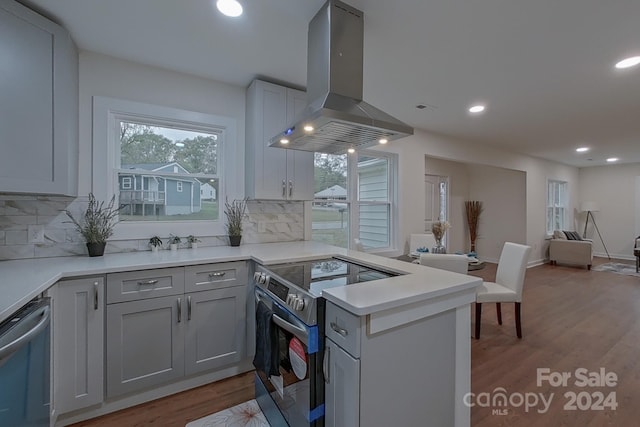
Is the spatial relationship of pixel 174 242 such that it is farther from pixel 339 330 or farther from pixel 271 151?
pixel 339 330

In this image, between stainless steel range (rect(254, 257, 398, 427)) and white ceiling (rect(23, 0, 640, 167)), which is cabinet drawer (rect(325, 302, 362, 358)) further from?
white ceiling (rect(23, 0, 640, 167))

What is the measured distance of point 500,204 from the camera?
6.79 meters

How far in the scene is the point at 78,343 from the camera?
1698mm

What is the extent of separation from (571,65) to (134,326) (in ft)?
12.5

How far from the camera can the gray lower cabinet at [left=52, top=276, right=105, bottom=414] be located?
164 cm

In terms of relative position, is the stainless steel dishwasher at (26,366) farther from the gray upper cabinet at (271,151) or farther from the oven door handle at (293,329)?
the gray upper cabinet at (271,151)

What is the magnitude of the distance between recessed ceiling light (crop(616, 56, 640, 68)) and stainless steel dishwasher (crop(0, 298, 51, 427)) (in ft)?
13.5

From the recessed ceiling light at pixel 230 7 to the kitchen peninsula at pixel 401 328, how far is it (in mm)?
1709

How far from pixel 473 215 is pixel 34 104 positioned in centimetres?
763

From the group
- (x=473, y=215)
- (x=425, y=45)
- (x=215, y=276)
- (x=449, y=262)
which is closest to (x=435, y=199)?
(x=473, y=215)

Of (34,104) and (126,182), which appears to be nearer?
(34,104)

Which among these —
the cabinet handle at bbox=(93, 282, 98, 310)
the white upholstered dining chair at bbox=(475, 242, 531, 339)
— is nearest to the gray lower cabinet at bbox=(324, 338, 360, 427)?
the cabinet handle at bbox=(93, 282, 98, 310)

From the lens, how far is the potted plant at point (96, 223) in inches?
83.4

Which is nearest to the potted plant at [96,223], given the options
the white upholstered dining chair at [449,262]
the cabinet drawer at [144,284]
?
the cabinet drawer at [144,284]
